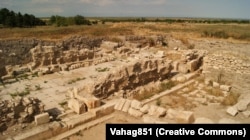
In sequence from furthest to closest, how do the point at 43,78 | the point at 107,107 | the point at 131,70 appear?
the point at 43,78
the point at 131,70
the point at 107,107

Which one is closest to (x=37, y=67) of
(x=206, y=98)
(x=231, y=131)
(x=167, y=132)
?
(x=206, y=98)

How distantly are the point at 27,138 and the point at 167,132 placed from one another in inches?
158

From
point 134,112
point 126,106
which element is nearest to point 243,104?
point 134,112

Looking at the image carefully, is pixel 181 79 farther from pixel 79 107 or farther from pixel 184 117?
pixel 79 107

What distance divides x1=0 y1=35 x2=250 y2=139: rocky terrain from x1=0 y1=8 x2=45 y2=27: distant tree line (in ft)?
100

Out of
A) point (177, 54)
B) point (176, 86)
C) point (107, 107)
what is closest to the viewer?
point (107, 107)

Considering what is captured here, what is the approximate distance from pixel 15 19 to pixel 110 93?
140 ft

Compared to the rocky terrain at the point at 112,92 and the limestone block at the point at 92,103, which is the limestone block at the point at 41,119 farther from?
the limestone block at the point at 92,103

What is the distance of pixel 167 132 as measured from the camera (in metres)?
6.07

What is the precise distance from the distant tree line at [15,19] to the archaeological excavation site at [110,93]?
30.6 metres

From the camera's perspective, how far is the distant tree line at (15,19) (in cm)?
4487

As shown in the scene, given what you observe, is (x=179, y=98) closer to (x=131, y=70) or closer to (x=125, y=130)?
(x=131, y=70)

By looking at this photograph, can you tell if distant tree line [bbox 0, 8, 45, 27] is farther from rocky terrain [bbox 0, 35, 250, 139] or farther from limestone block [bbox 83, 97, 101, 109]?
limestone block [bbox 83, 97, 101, 109]

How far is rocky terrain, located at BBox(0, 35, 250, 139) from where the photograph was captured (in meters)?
7.59
